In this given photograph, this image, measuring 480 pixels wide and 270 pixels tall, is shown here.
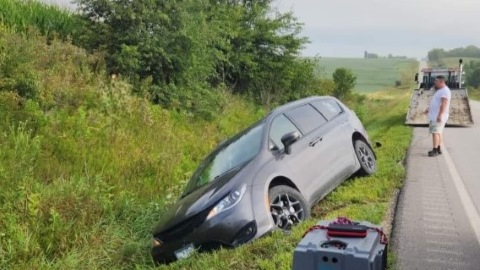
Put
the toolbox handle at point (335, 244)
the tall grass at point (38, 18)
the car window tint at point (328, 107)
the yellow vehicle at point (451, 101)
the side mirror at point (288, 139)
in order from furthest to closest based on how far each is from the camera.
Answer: the yellow vehicle at point (451, 101) → the tall grass at point (38, 18) → the car window tint at point (328, 107) → the side mirror at point (288, 139) → the toolbox handle at point (335, 244)

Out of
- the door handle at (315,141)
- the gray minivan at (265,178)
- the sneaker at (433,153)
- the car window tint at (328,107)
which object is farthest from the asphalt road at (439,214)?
the car window tint at (328,107)

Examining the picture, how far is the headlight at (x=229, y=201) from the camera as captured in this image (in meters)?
5.41

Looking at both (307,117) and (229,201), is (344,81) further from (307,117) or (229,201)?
(229,201)

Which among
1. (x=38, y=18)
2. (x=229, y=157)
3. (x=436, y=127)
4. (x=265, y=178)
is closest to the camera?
(x=265, y=178)

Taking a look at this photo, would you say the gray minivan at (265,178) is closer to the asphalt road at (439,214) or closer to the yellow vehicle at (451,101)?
the asphalt road at (439,214)

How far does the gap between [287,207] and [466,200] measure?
2.70 meters

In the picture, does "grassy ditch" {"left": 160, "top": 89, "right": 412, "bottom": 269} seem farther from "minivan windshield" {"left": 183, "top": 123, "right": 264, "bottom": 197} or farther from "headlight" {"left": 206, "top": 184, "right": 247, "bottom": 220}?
"minivan windshield" {"left": 183, "top": 123, "right": 264, "bottom": 197}

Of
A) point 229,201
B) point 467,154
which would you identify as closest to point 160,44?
point 467,154

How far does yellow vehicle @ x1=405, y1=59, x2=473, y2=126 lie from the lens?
16.5 meters

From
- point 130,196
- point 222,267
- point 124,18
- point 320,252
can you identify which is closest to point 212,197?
point 222,267

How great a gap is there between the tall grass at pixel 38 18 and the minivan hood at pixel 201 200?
24.9 feet

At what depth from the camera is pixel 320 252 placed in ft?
10.5

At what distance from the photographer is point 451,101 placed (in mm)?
17312

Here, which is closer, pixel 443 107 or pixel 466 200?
pixel 466 200
